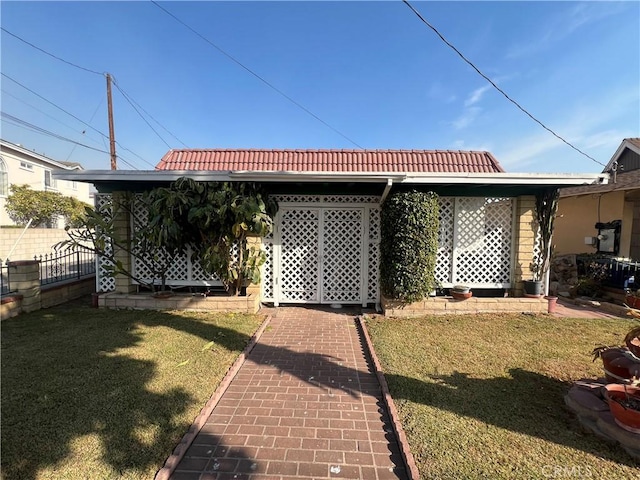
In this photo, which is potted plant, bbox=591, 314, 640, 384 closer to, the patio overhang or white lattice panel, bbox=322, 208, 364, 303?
the patio overhang

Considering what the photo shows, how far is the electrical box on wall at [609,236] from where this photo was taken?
9359mm

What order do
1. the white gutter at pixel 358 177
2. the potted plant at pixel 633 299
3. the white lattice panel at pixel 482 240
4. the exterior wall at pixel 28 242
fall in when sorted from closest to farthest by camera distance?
the white gutter at pixel 358 177
the potted plant at pixel 633 299
the white lattice panel at pixel 482 240
the exterior wall at pixel 28 242

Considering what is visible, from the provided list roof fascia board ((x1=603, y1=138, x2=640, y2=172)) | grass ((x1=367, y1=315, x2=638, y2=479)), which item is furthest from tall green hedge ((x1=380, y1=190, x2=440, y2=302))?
roof fascia board ((x1=603, y1=138, x2=640, y2=172))

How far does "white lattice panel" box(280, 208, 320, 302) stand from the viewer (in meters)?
6.53

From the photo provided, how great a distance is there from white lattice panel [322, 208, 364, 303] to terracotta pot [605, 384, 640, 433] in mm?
4392

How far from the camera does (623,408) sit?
2340mm

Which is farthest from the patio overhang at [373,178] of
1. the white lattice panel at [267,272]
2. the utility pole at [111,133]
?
the utility pole at [111,133]

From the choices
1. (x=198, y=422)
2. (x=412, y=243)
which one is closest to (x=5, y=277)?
(x=198, y=422)

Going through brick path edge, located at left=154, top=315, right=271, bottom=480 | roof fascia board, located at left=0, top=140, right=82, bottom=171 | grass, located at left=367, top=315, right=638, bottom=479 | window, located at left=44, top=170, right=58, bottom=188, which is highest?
roof fascia board, located at left=0, top=140, right=82, bottom=171

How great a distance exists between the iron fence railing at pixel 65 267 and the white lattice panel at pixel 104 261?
98cm

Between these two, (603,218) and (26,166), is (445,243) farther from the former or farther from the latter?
(26,166)

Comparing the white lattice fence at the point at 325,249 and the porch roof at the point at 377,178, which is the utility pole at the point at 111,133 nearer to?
the porch roof at the point at 377,178

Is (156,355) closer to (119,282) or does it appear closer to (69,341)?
(69,341)

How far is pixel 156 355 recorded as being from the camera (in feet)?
13.1
